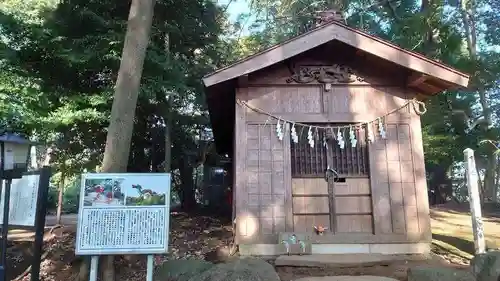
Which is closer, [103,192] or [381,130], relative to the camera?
[103,192]

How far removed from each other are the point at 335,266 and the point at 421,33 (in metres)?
9.40

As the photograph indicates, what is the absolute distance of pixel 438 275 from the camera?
17.9 feet

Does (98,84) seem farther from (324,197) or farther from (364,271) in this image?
(364,271)

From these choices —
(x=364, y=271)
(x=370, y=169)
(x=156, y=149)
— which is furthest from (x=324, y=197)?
(x=156, y=149)

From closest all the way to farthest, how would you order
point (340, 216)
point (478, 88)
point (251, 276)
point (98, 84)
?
point (251, 276) → point (340, 216) → point (98, 84) → point (478, 88)

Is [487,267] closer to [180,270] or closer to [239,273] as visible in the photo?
[239,273]

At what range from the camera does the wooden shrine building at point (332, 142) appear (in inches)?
301

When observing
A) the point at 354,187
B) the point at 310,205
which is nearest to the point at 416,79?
the point at 354,187

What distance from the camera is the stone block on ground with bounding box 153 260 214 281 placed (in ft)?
19.8

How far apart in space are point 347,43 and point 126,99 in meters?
4.52

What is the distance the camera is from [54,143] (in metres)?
10.7

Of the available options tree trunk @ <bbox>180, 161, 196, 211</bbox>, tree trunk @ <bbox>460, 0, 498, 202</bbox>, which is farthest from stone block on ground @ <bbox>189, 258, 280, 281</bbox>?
tree trunk @ <bbox>180, 161, 196, 211</bbox>

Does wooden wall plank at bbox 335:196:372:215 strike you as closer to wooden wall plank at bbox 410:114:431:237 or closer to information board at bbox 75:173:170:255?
wooden wall plank at bbox 410:114:431:237

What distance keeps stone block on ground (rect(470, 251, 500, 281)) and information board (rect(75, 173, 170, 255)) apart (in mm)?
4490
